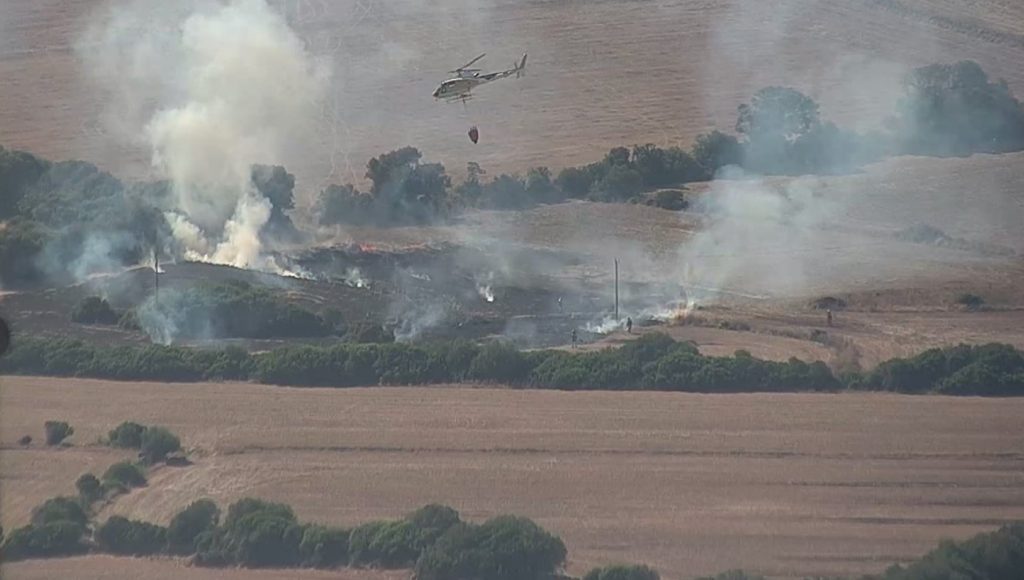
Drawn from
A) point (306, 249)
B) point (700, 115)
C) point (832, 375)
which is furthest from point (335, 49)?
point (832, 375)

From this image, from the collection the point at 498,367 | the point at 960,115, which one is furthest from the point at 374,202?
the point at 960,115

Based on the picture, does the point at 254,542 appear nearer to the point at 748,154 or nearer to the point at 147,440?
the point at 147,440

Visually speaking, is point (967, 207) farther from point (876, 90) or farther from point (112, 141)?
point (112, 141)

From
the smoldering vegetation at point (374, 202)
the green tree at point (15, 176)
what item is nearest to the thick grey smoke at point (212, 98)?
the smoldering vegetation at point (374, 202)

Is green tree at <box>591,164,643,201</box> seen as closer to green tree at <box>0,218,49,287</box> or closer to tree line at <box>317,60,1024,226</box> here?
tree line at <box>317,60,1024,226</box>

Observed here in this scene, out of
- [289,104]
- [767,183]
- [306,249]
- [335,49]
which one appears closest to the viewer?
[306,249]

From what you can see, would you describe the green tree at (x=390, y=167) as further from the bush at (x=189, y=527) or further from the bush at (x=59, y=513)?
the bush at (x=189, y=527)
